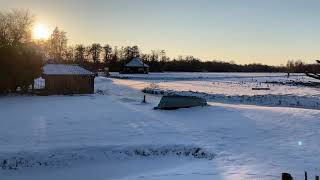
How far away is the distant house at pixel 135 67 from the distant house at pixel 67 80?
6625 centimetres

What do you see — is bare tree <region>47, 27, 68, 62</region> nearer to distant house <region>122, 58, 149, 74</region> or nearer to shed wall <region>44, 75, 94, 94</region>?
distant house <region>122, 58, 149, 74</region>

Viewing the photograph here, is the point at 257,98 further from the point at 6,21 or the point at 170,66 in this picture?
the point at 170,66

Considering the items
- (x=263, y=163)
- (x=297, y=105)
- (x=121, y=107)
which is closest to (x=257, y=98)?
(x=297, y=105)

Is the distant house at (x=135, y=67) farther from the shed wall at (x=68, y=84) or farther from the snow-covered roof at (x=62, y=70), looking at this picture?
the shed wall at (x=68, y=84)

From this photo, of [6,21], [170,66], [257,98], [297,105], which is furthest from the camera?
[170,66]

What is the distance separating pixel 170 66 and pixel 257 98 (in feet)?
391

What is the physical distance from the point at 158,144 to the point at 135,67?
97724 millimetres

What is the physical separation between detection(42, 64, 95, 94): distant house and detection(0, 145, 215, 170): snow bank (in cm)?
2944

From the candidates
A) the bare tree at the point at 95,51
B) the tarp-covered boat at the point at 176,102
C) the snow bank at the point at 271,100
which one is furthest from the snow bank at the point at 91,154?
the bare tree at the point at 95,51

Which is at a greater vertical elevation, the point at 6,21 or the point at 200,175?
the point at 6,21

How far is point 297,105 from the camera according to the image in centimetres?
4075

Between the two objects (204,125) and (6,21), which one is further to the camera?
(6,21)

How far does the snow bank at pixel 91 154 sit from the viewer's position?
18.0 m

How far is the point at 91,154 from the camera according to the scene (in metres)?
19.4
